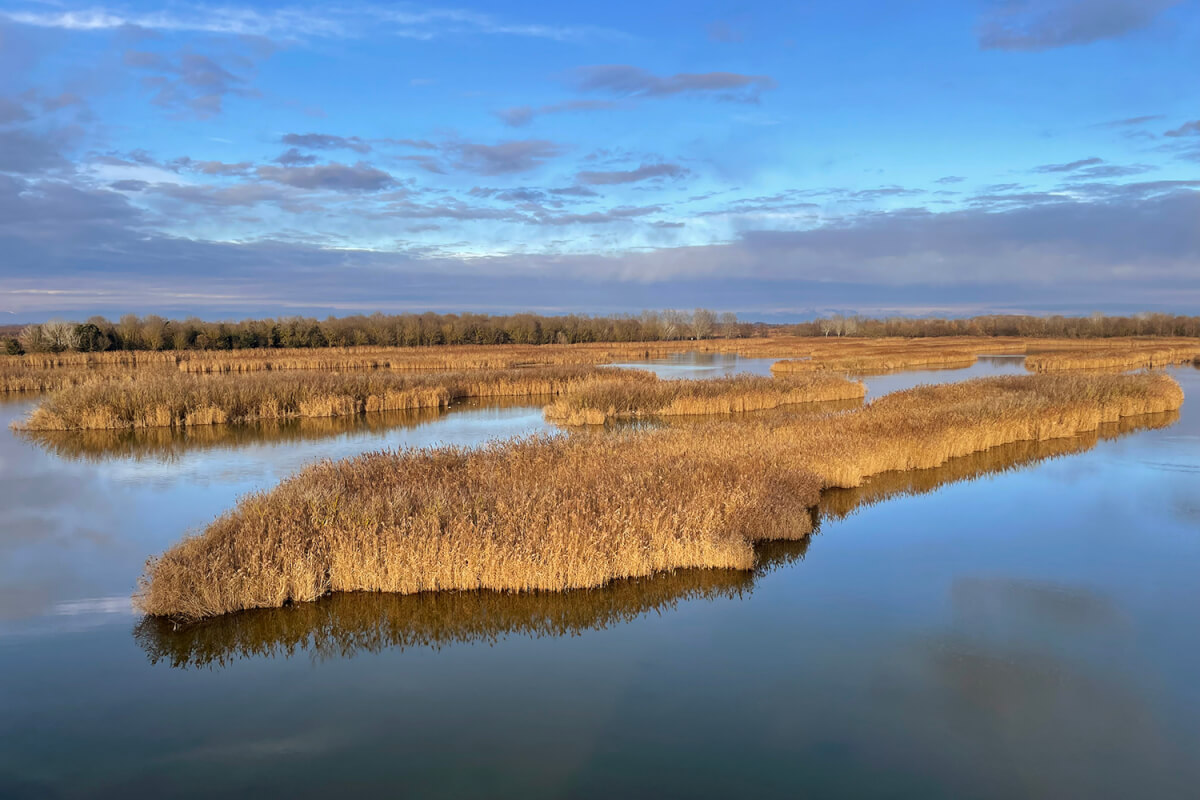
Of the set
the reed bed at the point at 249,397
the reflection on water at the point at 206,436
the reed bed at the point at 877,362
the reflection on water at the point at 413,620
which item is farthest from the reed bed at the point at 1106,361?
the reflection on water at the point at 413,620

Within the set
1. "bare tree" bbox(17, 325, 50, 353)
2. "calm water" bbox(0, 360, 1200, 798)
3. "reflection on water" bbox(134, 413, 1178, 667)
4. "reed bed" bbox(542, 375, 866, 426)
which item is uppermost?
"bare tree" bbox(17, 325, 50, 353)

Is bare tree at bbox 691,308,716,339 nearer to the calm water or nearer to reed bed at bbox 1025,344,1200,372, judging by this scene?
reed bed at bbox 1025,344,1200,372

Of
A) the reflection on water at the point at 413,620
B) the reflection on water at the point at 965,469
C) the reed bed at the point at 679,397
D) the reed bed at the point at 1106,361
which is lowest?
the reflection on water at the point at 413,620

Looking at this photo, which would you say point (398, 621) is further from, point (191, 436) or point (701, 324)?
point (701, 324)

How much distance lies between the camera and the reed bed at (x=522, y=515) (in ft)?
29.0

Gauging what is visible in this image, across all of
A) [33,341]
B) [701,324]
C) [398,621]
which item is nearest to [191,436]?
[398,621]

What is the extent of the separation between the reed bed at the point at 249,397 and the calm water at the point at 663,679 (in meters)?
13.2

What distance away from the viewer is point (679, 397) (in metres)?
26.9

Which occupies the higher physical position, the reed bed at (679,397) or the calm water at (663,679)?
the reed bed at (679,397)

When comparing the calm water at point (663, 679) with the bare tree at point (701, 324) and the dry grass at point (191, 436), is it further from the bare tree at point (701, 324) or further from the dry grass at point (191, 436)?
the bare tree at point (701, 324)

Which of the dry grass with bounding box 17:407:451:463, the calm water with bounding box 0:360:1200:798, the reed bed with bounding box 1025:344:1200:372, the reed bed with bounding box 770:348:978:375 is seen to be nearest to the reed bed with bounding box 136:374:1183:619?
the calm water with bounding box 0:360:1200:798

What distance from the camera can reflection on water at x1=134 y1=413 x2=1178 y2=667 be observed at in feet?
25.8

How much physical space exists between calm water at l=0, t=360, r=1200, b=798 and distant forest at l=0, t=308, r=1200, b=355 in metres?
51.9

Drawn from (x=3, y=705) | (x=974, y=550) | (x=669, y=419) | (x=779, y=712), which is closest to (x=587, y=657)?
(x=779, y=712)
